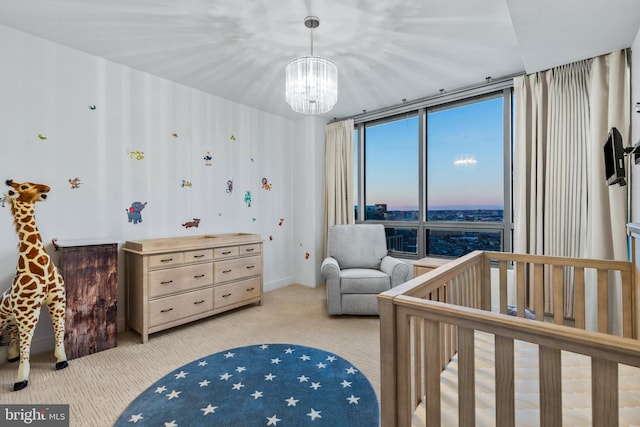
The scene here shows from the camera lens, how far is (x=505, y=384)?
86 cm

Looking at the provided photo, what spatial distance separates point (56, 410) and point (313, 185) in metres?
3.36

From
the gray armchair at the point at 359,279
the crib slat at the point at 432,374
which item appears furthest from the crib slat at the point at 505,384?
the gray armchair at the point at 359,279

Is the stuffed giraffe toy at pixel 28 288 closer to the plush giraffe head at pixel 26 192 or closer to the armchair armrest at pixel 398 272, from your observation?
the plush giraffe head at pixel 26 192

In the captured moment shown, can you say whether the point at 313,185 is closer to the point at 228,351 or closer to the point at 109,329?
the point at 228,351

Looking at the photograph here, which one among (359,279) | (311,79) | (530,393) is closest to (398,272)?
(359,279)

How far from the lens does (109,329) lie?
8.00ft

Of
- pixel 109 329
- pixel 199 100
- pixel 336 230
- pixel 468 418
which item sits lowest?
pixel 109 329

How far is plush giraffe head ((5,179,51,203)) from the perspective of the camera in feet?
6.62

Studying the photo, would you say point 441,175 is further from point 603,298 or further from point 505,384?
point 505,384

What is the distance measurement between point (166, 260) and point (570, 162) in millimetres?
3668

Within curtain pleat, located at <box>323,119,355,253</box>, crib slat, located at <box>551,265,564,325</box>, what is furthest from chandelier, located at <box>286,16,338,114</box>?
curtain pleat, located at <box>323,119,355,253</box>

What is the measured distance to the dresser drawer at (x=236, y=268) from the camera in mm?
3070

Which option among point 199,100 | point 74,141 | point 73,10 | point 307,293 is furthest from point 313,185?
point 73,10

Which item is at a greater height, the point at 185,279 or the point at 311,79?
the point at 311,79
